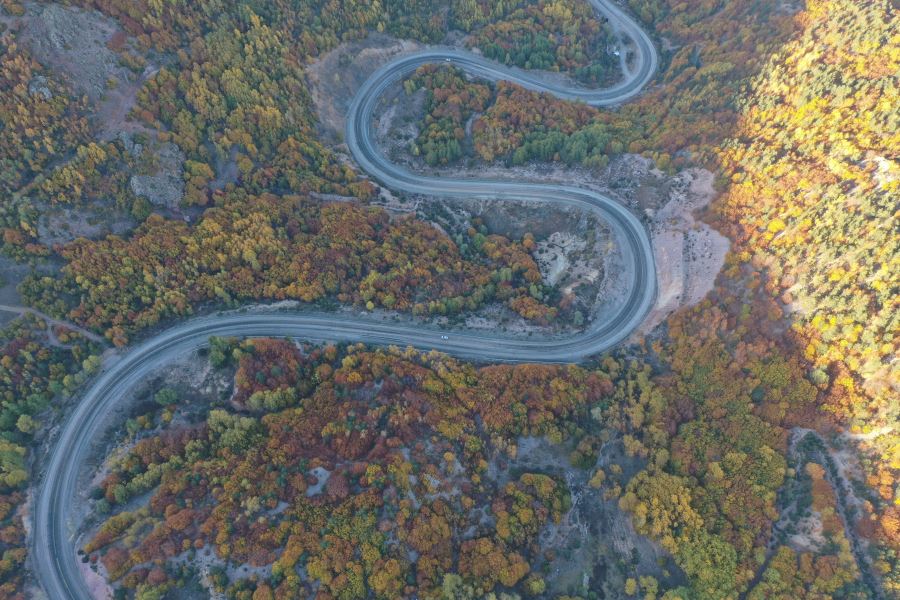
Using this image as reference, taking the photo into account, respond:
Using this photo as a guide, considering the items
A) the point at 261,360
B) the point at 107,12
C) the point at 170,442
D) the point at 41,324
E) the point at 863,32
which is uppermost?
the point at 107,12

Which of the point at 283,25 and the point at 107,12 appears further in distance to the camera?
the point at 283,25

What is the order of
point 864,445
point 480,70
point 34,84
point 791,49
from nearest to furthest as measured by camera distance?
point 864,445, point 34,84, point 791,49, point 480,70

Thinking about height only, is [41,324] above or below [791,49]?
below

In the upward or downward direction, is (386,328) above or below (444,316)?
below

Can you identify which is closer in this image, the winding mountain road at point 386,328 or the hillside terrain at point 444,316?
the hillside terrain at point 444,316

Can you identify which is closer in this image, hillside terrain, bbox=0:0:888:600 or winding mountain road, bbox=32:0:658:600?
hillside terrain, bbox=0:0:888:600

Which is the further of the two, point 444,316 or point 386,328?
point 444,316

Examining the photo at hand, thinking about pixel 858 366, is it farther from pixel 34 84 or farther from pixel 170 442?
pixel 34 84

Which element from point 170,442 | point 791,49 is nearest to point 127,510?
point 170,442
